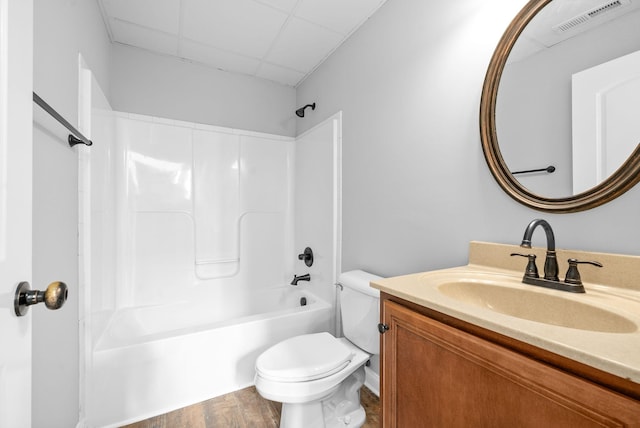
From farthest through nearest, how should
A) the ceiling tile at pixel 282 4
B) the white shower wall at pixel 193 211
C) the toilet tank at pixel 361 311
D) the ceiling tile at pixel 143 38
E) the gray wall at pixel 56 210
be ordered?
the white shower wall at pixel 193 211
the ceiling tile at pixel 143 38
the ceiling tile at pixel 282 4
the toilet tank at pixel 361 311
the gray wall at pixel 56 210

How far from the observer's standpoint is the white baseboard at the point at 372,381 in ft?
5.42

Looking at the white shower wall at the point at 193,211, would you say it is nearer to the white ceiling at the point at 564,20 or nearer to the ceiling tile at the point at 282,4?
the ceiling tile at the point at 282,4

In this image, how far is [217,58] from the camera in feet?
7.22

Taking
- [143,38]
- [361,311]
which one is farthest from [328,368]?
[143,38]

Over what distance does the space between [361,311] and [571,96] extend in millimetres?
1228

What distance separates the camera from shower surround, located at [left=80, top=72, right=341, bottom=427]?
1.47 meters

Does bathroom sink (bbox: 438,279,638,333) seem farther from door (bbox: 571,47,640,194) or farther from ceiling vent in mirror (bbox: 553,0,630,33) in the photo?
ceiling vent in mirror (bbox: 553,0,630,33)

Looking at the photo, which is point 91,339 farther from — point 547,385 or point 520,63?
point 520,63

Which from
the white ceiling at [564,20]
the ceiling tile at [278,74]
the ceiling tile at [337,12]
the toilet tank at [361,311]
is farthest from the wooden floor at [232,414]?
the ceiling tile at [278,74]

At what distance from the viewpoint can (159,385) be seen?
60.4 inches

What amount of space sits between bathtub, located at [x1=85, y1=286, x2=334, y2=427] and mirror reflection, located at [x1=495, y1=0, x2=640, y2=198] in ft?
5.00
